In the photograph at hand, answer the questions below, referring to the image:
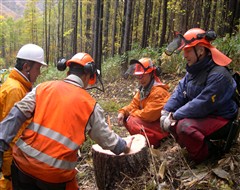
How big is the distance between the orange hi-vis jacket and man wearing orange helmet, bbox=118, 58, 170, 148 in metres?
2.15

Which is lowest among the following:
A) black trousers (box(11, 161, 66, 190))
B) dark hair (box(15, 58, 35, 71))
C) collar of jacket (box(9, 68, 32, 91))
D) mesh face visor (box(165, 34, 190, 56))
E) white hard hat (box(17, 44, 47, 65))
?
black trousers (box(11, 161, 66, 190))

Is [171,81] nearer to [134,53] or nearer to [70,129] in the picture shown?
[134,53]

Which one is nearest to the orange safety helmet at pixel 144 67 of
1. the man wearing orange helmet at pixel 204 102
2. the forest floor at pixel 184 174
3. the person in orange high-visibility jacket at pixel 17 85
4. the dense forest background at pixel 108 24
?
the man wearing orange helmet at pixel 204 102

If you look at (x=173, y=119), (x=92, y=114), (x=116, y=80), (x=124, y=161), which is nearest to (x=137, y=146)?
(x=124, y=161)

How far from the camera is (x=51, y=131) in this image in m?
2.55

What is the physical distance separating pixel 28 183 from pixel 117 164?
117 cm

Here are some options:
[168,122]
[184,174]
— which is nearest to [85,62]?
[168,122]

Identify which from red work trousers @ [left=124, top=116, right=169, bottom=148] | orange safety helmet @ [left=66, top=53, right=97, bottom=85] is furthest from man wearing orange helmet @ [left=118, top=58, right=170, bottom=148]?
orange safety helmet @ [left=66, top=53, right=97, bottom=85]

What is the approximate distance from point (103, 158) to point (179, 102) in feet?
4.57

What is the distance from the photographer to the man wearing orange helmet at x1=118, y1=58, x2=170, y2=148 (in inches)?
185

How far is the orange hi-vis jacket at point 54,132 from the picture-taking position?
255 cm

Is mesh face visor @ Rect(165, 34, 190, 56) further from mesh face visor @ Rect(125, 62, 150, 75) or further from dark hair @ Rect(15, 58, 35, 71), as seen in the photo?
→ dark hair @ Rect(15, 58, 35, 71)

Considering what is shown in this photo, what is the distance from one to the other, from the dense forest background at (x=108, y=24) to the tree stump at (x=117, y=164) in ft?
23.9

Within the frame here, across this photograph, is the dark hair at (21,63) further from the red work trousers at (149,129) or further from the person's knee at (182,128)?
the person's knee at (182,128)
